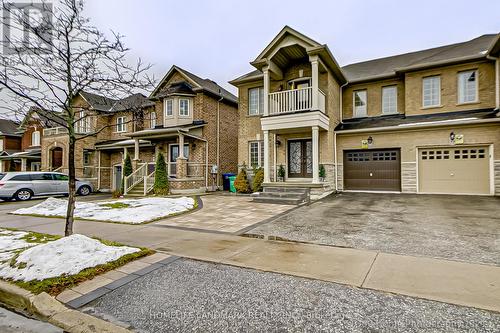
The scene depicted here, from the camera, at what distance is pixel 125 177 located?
16.5m

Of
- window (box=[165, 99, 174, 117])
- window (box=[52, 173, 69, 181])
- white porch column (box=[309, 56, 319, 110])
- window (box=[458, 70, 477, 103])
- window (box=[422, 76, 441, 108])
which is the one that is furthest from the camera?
window (box=[165, 99, 174, 117])

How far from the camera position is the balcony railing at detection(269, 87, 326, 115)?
13.0 meters

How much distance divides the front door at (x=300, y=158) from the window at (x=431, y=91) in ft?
20.1

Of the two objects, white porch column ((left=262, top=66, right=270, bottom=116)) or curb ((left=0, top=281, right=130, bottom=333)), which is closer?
curb ((left=0, top=281, right=130, bottom=333))

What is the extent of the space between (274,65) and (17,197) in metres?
16.0

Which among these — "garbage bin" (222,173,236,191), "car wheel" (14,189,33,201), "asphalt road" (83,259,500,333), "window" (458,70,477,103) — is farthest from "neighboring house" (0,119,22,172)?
"window" (458,70,477,103)

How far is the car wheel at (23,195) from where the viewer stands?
595 inches

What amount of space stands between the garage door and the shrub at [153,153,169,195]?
13255 mm

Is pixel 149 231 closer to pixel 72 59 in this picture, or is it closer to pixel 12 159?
pixel 72 59

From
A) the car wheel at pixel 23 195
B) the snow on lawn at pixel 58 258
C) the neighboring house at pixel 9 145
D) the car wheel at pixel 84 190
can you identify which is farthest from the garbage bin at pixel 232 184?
the neighboring house at pixel 9 145

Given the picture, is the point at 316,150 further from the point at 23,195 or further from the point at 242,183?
the point at 23,195

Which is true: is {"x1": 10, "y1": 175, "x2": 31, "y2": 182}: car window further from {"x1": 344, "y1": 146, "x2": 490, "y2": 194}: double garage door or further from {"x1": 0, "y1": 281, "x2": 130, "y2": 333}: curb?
{"x1": 344, "y1": 146, "x2": 490, "y2": 194}: double garage door

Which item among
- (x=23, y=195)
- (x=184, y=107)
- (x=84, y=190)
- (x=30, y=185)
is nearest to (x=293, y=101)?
(x=184, y=107)

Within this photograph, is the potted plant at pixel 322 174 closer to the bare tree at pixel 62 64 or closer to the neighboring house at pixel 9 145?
the bare tree at pixel 62 64
